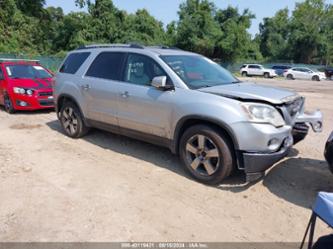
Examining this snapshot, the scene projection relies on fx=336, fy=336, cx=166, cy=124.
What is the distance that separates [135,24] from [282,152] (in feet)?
127

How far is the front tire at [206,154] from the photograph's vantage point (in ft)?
14.3

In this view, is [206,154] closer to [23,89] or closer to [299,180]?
[299,180]

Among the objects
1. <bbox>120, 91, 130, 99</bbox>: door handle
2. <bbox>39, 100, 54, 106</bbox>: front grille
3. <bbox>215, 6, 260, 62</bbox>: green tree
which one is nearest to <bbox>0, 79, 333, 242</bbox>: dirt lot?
<bbox>120, 91, 130, 99</bbox>: door handle

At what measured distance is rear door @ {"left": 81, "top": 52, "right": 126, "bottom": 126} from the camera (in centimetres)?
570

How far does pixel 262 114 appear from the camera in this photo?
4219 millimetres

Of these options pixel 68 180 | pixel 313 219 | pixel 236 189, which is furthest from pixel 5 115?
pixel 313 219

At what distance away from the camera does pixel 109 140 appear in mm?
6727

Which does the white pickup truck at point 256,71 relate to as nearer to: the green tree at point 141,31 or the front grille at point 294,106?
the green tree at point 141,31

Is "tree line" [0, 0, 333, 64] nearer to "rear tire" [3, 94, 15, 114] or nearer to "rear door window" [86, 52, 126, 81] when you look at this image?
"rear tire" [3, 94, 15, 114]

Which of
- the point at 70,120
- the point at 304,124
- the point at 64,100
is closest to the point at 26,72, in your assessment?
the point at 64,100

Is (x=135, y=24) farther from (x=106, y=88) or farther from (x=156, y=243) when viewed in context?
(x=156, y=243)

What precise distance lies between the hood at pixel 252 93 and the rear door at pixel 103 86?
1727 millimetres

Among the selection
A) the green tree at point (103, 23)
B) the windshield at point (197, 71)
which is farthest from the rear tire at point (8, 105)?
the green tree at point (103, 23)

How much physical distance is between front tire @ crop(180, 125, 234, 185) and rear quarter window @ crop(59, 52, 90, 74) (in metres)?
2.97
